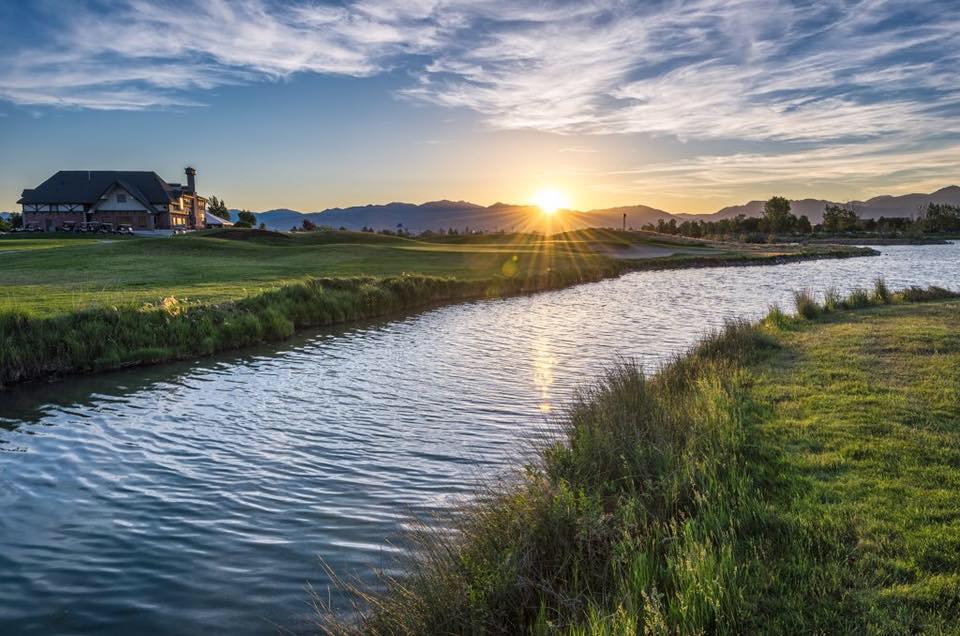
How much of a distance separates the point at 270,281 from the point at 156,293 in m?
6.84

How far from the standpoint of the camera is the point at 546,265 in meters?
51.9

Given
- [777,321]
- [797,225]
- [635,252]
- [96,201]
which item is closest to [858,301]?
[777,321]

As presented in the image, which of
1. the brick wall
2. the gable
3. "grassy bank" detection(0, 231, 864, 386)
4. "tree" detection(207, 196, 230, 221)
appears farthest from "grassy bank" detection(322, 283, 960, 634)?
"tree" detection(207, 196, 230, 221)

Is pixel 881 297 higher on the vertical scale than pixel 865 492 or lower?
higher

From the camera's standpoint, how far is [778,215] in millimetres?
145250

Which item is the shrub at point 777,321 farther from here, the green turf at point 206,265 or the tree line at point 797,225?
the tree line at point 797,225

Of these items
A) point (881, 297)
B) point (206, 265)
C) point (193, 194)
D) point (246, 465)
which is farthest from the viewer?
point (193, 194)

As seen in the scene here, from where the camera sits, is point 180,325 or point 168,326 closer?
point 168,326

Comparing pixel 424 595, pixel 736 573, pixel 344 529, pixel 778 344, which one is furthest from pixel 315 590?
pixel 778 344

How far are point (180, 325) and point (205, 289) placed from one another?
7.32 m

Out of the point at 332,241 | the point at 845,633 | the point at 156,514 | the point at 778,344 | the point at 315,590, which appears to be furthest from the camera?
the point at 332,241

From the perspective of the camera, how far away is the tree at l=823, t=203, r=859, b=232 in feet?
480

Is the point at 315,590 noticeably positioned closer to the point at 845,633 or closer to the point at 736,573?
the point at 736,573

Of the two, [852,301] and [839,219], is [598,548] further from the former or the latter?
[839,219]
